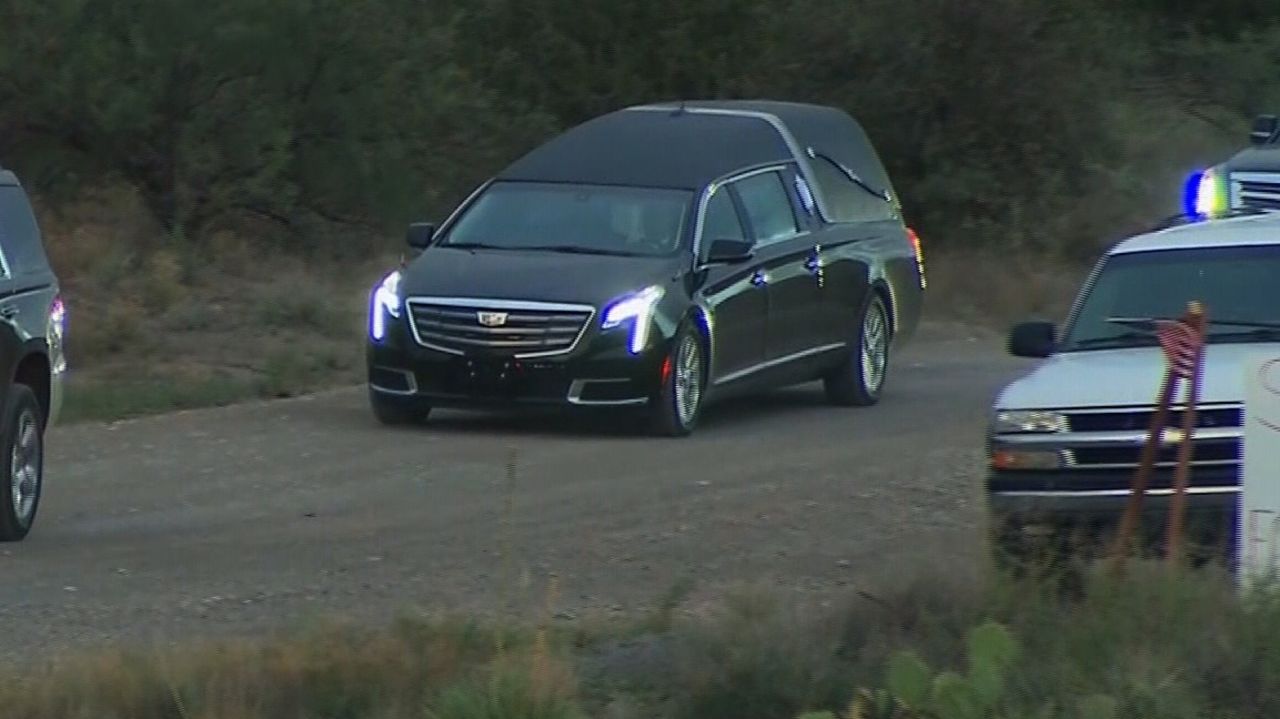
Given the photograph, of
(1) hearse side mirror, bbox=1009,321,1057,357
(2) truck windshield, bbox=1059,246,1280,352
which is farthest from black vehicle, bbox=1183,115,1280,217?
(1) hearse side mirror, bbox=1009,321,1057,357

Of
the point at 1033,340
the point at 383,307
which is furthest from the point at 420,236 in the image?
the point at 1033,340

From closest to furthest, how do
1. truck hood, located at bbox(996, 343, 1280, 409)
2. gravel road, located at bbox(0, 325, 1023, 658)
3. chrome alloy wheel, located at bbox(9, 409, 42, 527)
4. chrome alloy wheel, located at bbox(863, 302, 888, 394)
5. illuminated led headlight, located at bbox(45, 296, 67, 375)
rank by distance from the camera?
truck hood, located at bbox(996, 343, 1280, 409) → gravel road, located at bbox(0, 325, 1023, 658) → chrome alloy wheel, located at bbox(9, 409, 42, 527) → illuminated led headlight, located at bbox(45, 296, 67, 375) → chrome alloy wheel, located at bbox(863, 302, 888, 394)

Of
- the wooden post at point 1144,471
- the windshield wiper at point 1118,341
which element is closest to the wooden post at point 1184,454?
the wooden post at point 1144,471

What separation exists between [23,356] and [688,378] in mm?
4969

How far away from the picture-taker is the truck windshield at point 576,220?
1650 cm

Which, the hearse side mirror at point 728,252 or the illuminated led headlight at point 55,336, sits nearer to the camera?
the illuminated led headlight at point 55,336

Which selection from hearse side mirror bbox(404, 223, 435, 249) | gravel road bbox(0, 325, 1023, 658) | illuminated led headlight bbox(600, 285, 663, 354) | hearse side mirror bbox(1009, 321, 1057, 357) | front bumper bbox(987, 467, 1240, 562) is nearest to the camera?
front bumper bbox(987, 467, 1240, 562)

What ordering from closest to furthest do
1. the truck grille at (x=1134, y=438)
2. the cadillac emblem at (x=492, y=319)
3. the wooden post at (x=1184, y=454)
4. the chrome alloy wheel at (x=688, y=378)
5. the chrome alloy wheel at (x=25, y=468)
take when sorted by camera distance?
1. the wooden post at (x=1184, y=454)
2. the truck grille at (x=1134, y=438)
3. the chrome alloy wheel at (x=25, y=468)
4. the cadillac emblem at (x=492, y=319)
5. the chrome alloy wheel at (x=688, y=378)

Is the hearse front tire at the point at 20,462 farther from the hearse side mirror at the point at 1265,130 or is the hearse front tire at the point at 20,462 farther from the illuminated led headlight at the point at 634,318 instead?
the hearse side mirror at the point at 1265,130

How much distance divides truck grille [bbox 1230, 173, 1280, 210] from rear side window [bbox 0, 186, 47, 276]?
29.4ft

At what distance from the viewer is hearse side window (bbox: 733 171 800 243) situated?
17.2m

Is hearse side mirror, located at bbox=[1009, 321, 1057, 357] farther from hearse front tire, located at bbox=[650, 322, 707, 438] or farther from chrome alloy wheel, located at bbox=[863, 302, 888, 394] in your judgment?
chrome alloy wheel, located at bbox=[863, 302, 888, 394]

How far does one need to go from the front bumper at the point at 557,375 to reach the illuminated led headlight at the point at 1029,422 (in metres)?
5.54

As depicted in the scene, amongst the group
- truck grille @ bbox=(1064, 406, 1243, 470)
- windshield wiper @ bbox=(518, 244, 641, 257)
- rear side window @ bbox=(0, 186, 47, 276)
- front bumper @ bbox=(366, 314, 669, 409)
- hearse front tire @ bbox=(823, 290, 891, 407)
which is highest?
rear side window @ bbox=(0, 186, 47, 276)
